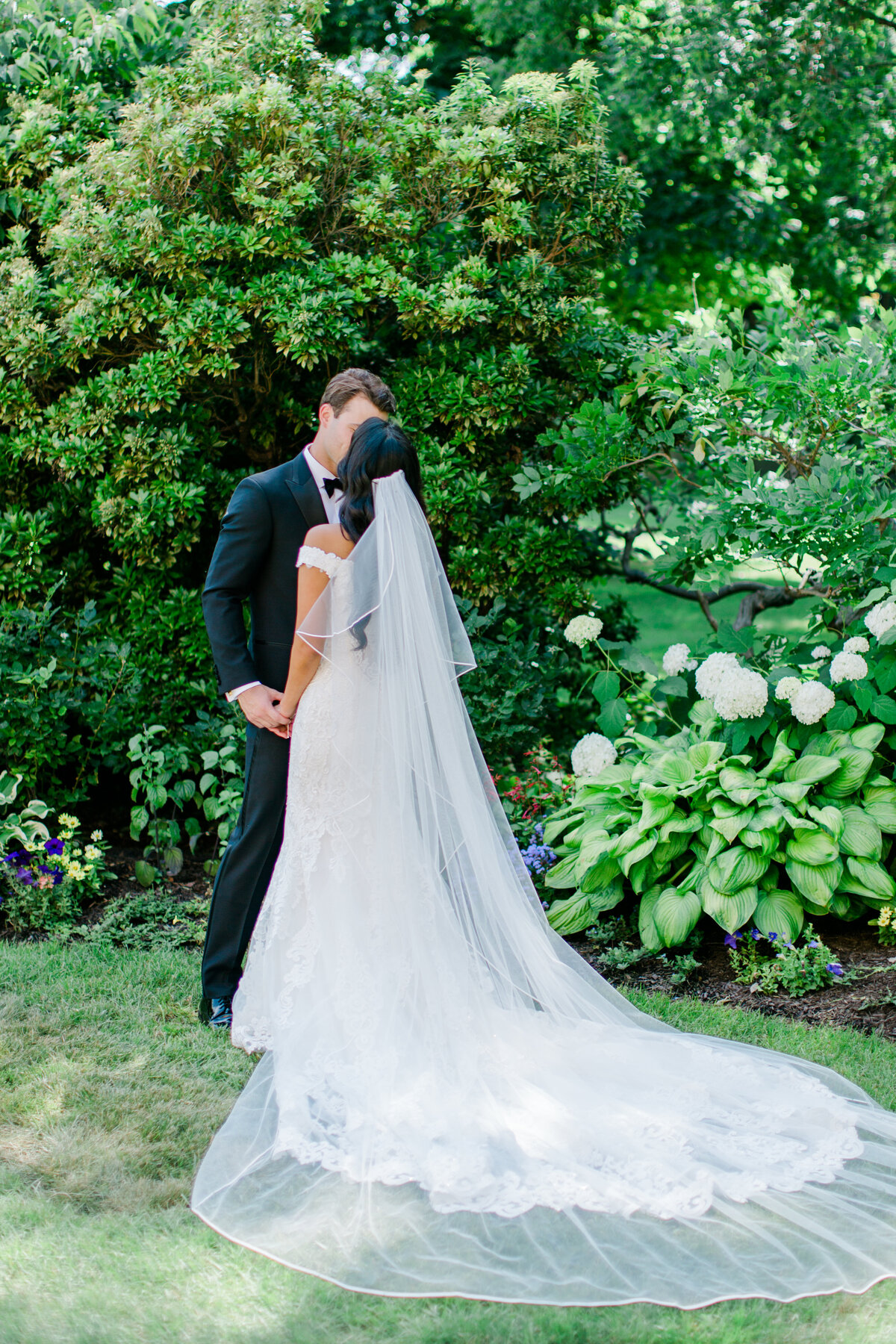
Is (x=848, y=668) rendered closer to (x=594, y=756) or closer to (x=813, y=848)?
(x=813, y=848)

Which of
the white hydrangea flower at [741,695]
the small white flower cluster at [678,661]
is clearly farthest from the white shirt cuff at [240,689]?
the small white flower cluster at [678,661]

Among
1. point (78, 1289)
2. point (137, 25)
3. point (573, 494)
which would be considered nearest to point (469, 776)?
point (78, 1289)

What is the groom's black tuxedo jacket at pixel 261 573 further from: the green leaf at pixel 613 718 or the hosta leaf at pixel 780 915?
the hosta leaf at pixel 780 915

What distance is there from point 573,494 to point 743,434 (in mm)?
814

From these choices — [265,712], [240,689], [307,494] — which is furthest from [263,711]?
[307,494]

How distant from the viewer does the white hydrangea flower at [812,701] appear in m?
4.16

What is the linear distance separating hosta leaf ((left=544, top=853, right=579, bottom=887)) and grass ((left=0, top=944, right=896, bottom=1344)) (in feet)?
2.11

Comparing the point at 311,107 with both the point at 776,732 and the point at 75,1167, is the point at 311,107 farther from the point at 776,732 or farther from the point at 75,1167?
the point at 75,1167

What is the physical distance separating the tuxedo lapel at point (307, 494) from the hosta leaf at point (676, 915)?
1826 mm

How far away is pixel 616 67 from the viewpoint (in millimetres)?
9602

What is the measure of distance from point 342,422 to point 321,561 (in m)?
0.61

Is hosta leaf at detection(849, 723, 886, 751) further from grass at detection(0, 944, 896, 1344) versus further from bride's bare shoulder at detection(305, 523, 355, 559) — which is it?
bride's bare shoulder at detection(305, 523, 355, 559)

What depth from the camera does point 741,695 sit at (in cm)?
424

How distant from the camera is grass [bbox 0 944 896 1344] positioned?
7.14 feet
